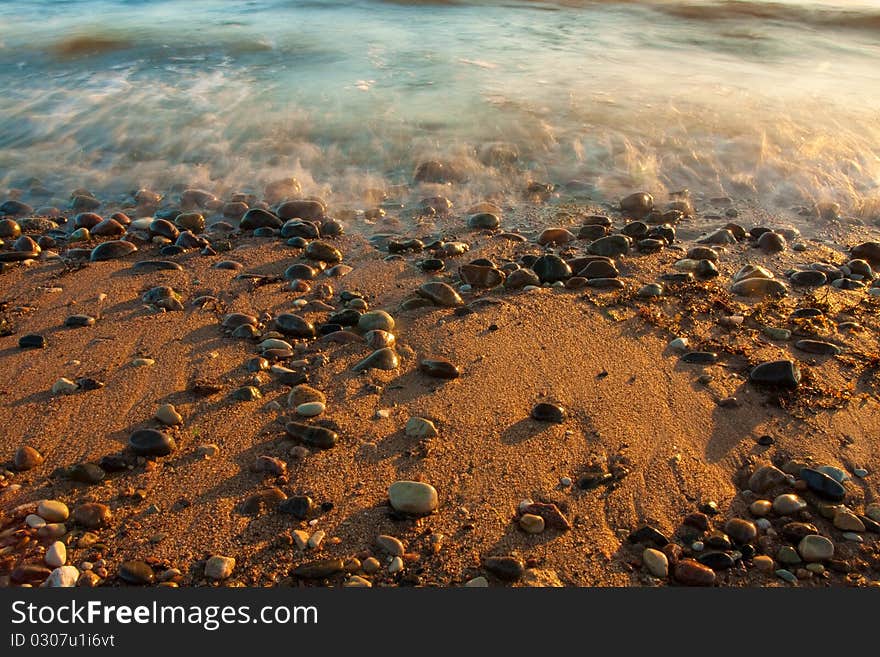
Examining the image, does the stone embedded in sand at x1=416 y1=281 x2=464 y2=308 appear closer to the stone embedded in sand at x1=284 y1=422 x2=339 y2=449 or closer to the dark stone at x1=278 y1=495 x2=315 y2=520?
the stone embedded in sand at x1=284 y1=422 x2=339 y2=449

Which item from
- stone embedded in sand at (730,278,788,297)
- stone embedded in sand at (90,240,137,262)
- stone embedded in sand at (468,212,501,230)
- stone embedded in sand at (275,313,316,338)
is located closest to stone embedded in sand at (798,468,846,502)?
stone embedded in sand at (730,278,788,297)

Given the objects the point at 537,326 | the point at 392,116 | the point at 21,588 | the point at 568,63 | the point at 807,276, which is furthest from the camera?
the point at 568,63

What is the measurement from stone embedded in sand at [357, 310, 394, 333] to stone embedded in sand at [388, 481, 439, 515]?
1.08m

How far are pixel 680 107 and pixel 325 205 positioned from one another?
13.2ft

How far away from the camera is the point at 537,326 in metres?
3.25

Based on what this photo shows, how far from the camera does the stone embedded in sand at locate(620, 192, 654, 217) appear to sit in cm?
467

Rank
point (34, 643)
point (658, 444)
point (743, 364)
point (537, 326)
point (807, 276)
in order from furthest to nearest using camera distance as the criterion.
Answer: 1. point (807, 276)
2. point (537, 326)
3. point (743, 364)
4. point (658, 444)
5. point (34, 643)

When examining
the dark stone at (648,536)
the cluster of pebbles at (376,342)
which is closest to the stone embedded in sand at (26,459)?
the cluster of pebbles at (376,342)

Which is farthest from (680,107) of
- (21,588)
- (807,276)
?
(21,588)

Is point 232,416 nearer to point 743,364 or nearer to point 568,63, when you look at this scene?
point 743,364

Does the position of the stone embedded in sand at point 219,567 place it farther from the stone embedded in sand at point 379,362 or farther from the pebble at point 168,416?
the stone embedded in sand at point 379,362

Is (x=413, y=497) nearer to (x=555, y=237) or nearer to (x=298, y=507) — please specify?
(x=298, y=507)

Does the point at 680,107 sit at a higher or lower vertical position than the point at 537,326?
higher

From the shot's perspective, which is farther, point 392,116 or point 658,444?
point 392,116
